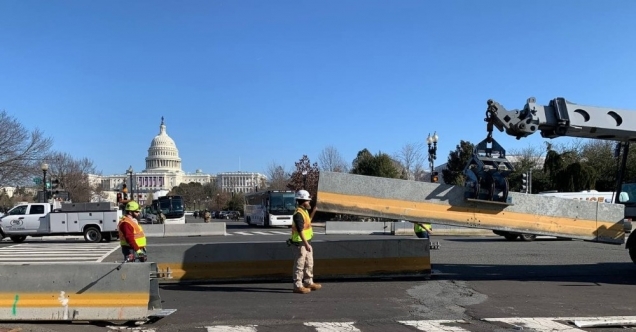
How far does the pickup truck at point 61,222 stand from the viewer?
26.4 meters

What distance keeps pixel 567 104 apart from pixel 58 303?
9.13 meters

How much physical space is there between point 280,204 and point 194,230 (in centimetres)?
1193

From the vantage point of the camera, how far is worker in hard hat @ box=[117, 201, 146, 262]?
363 inches

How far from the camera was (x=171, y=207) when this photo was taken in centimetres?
4866

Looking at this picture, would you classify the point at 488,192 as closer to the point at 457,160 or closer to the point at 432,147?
the point at 432,147

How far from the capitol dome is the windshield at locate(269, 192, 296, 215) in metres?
119

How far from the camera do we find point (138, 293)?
792 centimetres

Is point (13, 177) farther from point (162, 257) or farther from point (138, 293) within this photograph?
point (138, 293)

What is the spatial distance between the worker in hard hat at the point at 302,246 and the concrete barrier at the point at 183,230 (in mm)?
24299

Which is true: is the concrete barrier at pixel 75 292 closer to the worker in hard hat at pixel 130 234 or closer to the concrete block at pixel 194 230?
the worker in hard hat at pixel 130 234

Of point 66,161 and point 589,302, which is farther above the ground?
point 66,161

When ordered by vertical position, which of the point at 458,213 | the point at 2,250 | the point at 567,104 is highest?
the point at 567,104

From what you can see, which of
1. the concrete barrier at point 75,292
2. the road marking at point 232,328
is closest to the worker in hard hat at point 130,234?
the concrete barrier at point 75,292

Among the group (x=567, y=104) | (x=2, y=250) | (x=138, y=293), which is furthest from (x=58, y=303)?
(x=2, y=250)
